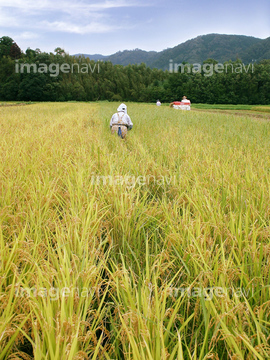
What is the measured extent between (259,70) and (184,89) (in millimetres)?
12299

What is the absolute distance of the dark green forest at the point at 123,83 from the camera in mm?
42906

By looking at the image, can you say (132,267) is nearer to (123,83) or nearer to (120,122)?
(120,122)

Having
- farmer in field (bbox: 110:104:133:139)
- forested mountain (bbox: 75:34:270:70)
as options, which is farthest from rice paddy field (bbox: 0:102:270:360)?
forested mountain (bbox: 75:34:270:70)

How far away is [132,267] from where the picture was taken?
1.43 meters

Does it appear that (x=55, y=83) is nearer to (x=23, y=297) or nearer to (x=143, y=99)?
(x=143, y=99)

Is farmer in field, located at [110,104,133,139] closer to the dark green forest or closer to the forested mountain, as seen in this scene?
→ the dark green forest

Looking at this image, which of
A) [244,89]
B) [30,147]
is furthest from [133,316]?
[244,89]

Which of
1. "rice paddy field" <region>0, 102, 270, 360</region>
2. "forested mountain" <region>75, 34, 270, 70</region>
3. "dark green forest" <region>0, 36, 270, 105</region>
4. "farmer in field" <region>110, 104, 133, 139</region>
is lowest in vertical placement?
"rice paddy field" <region>0, 102, 270, 360</region>

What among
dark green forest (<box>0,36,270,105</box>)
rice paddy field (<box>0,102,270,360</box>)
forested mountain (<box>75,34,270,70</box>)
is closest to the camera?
rice paddy field (<box>0,102,270,360</box>)

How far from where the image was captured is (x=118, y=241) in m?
1.69

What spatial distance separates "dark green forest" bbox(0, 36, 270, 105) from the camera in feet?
141

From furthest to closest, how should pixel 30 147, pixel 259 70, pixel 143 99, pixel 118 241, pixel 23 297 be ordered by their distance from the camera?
pixel 143 99 < pixel 259 70 < pixel 30 147 < pixel 118 241 < pixel 23 297

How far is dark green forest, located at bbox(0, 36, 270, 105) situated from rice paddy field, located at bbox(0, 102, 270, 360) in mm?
39367

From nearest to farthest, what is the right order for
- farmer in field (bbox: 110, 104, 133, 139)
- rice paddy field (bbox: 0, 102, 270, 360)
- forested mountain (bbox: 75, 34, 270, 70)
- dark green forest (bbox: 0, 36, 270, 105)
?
1. rice paddy field (bbox: 0, 102, 270, 360)
2. farmer in field (bbox: 110, 104, 133, 139)
3. dark green forest (bbox: 0, 36, 270, 105)
4. forested mountain (bbox: 75, 34, 270, 70)
